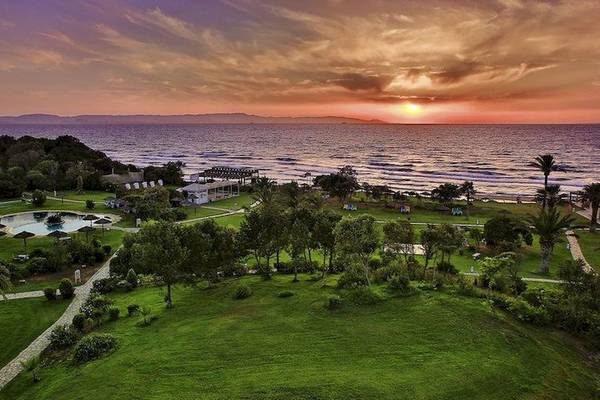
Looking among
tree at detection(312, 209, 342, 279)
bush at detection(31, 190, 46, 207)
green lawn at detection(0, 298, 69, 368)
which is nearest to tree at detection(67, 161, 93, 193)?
bush at detection(31, 190, 46, 207)

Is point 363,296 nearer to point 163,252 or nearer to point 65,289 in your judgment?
point 163,252

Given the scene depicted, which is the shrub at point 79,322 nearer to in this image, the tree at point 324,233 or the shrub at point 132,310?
the shrub at point 132,310

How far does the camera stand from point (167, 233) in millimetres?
28047

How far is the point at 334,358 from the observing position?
62.4ft

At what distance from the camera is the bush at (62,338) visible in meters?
24.1

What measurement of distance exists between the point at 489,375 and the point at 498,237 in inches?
1100

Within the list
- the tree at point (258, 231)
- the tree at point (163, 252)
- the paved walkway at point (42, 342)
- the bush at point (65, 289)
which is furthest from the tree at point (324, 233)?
the bush at point (65, 289)

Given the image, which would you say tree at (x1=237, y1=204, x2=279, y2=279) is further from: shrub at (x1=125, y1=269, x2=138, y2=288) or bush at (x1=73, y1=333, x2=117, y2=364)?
bush at (x1=73, y1=333, x2=117, y2=364)

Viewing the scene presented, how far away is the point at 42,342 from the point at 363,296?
19297mm

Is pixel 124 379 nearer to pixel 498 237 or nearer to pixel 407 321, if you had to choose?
pixel 407 321

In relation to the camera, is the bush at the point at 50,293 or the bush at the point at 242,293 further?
the bush at the point at 50,293

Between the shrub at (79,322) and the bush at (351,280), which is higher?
the bush at (351,280)

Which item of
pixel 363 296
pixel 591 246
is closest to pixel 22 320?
pixel 363 296

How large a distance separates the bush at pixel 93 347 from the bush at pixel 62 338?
2.38 m
